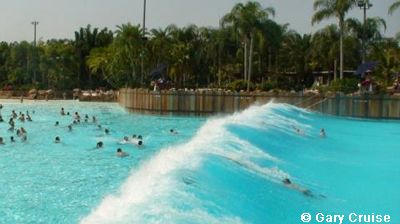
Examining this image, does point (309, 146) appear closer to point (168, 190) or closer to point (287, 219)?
point (287, 219)

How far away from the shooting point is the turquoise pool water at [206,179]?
28.3ft

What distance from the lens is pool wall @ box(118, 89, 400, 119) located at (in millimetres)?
38031

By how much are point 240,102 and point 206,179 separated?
3070 centimetres

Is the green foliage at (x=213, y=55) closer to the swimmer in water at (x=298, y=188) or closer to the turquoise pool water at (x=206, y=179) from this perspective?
the turquoise pool water at (x=206, y=179)

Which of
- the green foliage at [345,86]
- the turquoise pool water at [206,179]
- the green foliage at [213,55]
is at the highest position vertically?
the green foliage at [213,55]

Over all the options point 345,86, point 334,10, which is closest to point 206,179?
point 345,86

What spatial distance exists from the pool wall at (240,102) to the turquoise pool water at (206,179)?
50.0ft

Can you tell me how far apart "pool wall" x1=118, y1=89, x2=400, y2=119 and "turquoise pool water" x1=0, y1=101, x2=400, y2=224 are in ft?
50.0

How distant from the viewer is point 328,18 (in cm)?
4822

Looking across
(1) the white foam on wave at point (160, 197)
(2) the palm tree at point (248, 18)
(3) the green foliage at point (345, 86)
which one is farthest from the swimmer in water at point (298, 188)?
(2) the palm tree at point (248, 18)

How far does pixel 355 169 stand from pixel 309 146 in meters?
4.85

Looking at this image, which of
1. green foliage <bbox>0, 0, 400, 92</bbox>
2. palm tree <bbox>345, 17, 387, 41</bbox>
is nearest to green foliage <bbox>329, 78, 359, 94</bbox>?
green foliage <bbox>0, 0, 400, 92</bbox>

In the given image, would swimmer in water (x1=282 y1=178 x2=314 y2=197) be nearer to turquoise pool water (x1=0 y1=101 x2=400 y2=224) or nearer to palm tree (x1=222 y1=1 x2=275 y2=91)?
turquoise pool water (x1=0 y1=101 x2=400 y2=224)

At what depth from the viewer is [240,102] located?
40.7 meters
